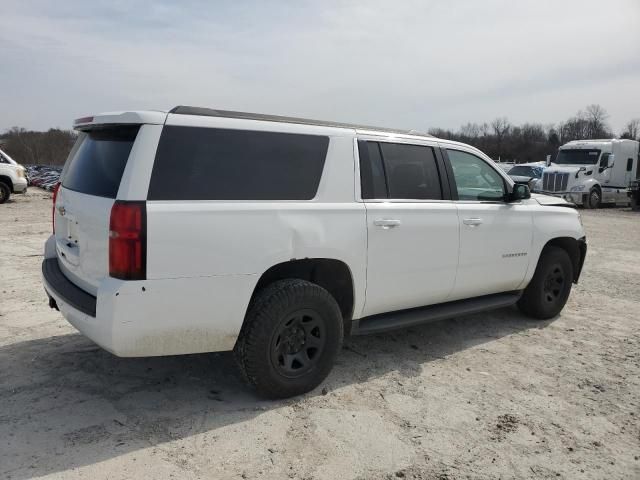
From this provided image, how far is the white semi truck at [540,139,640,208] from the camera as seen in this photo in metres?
21.9

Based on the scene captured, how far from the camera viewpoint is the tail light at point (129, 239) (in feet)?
9.62

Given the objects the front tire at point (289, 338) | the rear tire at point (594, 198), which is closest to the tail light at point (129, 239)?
the front tire at point (289, 338)

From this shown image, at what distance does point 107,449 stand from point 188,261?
117 cm

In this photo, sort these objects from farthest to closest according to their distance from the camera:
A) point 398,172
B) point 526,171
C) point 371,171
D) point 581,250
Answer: point 526,171 < point 581,250 < point 398,172 < point 371,171

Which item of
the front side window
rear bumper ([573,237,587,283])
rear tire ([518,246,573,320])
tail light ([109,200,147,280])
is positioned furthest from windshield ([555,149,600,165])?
tail light ([109,200,147,280])

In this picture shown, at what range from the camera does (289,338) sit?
3621 mm

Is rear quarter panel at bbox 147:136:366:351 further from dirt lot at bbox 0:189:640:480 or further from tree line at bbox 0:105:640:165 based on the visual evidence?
tree line at bbox 0:105:640:165

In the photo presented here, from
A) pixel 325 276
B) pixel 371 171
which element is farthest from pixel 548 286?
pixel 325 276

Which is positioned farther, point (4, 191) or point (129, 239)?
point (4, 191)

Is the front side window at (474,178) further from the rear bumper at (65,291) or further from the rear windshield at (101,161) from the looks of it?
the rear bumper at (65,291)

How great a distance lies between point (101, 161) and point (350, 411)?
93.5 inches

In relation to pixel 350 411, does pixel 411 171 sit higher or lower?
higher

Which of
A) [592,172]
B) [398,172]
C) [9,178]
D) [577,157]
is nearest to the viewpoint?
[398,172]

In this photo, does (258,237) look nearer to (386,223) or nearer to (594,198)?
(386,223)
